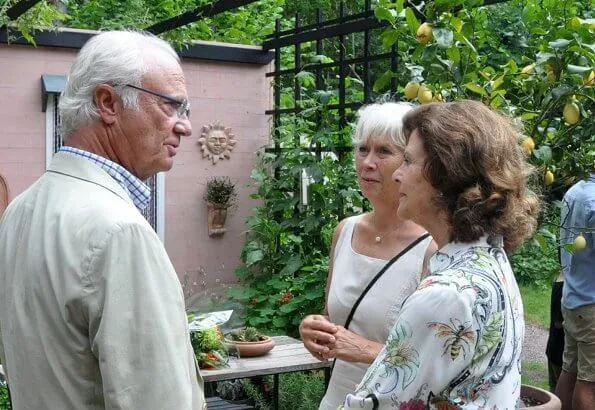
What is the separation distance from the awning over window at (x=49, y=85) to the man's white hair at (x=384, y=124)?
5579mm

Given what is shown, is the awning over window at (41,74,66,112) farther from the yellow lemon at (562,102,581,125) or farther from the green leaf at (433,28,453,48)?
the yellow lemon at (562,102,581,125)

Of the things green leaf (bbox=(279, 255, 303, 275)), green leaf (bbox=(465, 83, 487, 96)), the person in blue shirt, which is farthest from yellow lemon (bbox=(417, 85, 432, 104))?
green leaf (bbox=(279, 255, 303, 275))

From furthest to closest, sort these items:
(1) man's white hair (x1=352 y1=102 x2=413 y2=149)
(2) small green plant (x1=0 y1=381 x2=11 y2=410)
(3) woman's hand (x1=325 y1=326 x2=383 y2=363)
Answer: (2) small green plant (x1=0 y1=381 x2=11 y2=410)
(1) man's white hair (x1=352 y1=102 x2=413 y2=149)
(3) woman's hand (x1=325 y1=326 x2=383 y2=363)

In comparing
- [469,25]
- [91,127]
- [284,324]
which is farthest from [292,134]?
[91,127]

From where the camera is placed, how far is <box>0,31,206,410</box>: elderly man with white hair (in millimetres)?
1651

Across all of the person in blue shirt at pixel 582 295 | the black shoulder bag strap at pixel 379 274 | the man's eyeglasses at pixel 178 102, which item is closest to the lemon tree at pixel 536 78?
the black shoulder bag strap at pixel 379 274

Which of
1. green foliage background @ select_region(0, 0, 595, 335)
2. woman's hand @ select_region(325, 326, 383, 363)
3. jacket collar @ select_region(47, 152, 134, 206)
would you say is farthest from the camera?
green foliage background @ select_region(0, 0, 595, 335)

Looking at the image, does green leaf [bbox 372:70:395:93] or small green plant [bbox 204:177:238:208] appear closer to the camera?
green leaf [bbox 372:70:395:93]

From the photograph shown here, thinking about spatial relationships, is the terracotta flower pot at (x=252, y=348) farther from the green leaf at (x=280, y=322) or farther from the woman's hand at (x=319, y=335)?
the green leaf at (x=280, y=322)

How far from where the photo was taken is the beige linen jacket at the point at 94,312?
5.39 ft

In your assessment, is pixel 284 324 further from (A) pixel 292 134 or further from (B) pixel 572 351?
(B) pixel 572 351

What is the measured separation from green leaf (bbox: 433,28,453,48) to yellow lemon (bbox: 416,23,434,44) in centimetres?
2

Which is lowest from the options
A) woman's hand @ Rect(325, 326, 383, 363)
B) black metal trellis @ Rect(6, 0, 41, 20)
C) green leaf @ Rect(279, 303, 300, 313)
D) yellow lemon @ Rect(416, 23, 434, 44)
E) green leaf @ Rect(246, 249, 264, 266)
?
green leaf @ Rect(279, 303, 300, 313)

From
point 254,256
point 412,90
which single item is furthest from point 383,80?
point 254,256
